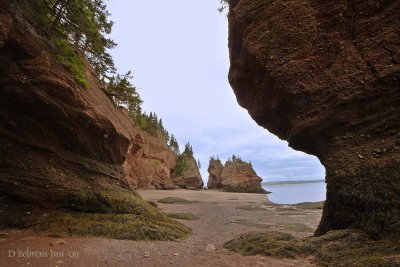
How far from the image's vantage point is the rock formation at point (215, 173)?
96562 mm

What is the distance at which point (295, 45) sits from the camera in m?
9.48

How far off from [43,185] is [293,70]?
10190mm

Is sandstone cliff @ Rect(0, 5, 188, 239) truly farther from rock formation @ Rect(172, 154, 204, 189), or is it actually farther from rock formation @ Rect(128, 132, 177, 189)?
rock formation @ Rect(172, 154, 204, 189)

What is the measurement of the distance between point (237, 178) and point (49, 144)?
260 feet

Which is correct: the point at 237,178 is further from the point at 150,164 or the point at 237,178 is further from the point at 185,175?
the point at 150,164

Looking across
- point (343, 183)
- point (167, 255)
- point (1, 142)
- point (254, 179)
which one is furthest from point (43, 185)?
point (254, 179)

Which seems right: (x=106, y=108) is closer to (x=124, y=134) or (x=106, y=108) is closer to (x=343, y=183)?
(x=124, y=134)

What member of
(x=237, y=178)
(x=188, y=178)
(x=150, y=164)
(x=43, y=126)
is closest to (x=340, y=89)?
(x=43, y=126)

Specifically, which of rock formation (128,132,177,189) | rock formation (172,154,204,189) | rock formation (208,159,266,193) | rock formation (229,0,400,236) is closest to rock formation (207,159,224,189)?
rock formation (208,159,266,193)

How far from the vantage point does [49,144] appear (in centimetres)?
1045

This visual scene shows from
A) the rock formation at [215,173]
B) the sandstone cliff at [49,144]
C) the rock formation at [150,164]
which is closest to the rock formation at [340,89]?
the sandstone cliff at [49,144]

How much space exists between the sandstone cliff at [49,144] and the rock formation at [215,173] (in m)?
85.5

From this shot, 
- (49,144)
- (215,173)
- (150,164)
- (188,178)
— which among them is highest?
(215,173)

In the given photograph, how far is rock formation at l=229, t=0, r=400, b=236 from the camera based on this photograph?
7238 millimetres
